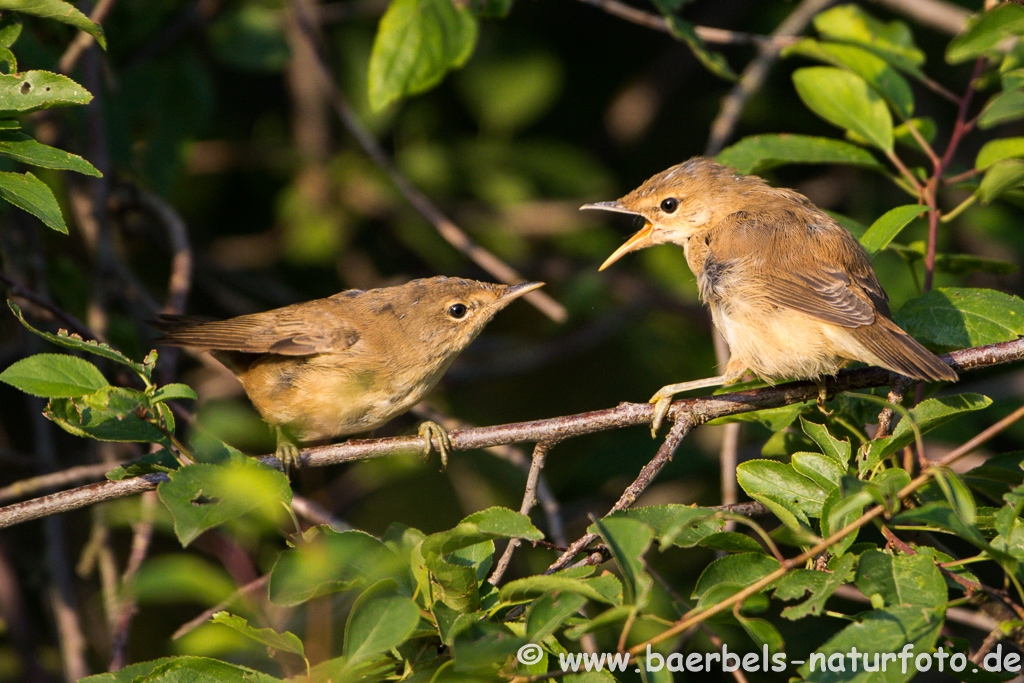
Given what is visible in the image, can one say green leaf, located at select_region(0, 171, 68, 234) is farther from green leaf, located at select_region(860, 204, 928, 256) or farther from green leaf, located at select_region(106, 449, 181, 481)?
green leaf, located at select_region(860, 204, 928, 256)

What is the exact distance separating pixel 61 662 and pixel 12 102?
3.46 metres

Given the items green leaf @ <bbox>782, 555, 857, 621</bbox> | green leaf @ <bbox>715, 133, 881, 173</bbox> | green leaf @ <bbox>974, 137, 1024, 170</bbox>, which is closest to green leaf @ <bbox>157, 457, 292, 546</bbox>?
green leaf @ <bbox>782, 555, 857, 621</bbox>

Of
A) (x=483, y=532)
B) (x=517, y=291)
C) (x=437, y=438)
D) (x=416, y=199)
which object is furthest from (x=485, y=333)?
(x=483, y=532)

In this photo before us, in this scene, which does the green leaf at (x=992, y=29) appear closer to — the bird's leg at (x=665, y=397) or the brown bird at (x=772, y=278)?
the brown bird at (x=772, y=278)

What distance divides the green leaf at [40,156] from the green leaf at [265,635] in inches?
52.2

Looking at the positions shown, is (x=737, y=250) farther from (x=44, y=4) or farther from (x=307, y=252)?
(x=307, y=252)

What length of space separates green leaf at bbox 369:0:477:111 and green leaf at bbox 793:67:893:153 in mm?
1522

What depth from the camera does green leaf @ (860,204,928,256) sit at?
2884mm

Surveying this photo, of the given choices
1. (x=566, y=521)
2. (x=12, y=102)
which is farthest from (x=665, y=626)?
(x=566, y=521)

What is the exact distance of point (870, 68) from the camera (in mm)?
3721

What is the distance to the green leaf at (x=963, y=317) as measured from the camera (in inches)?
115

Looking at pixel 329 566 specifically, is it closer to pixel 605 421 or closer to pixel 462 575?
pixel 462 575

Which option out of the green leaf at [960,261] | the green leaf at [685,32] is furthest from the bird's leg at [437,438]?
the green leaf at [685,32]

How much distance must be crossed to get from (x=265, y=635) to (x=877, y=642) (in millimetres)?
1454
